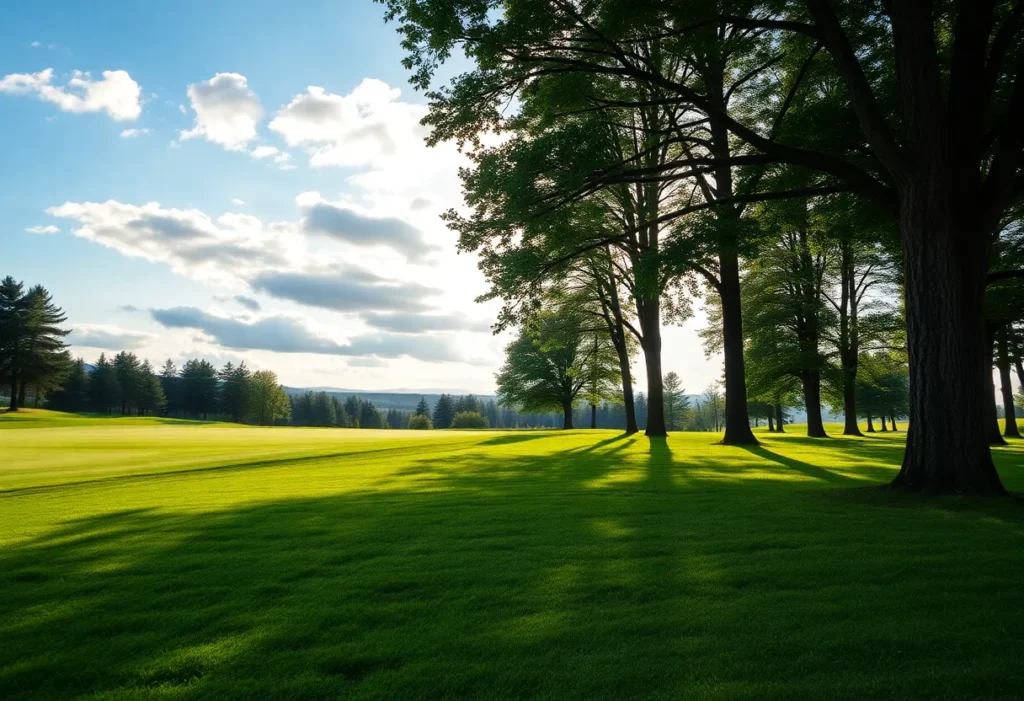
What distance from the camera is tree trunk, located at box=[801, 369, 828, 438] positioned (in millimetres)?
34950

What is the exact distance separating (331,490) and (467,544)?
200 inches

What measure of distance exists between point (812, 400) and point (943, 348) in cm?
3050

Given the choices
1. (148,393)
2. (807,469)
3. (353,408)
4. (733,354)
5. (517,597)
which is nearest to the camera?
(517,597)

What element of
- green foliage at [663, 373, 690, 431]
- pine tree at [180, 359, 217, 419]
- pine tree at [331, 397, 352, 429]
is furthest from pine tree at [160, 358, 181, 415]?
green foliage at [663, 373, 690, 431]

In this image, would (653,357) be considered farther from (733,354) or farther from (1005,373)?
(1005,373)

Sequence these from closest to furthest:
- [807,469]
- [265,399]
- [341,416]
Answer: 1. [807,469]
2. [265,399]
3. [341,416]

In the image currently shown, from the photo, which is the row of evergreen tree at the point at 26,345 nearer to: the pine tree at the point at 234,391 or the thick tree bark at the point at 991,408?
the pine tree at the point at 234,391

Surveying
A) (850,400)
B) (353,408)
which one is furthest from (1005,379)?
(353,408)

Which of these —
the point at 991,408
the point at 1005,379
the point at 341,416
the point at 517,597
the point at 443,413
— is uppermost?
the point at 1005,379

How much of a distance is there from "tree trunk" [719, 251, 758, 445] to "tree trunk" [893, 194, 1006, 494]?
40.7ft

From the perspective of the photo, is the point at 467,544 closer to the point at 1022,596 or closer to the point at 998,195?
the point at 1022,596

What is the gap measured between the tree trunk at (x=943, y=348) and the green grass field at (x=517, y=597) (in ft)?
2.32

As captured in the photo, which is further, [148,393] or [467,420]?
[467,420]

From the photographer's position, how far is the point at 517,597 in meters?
4.29
